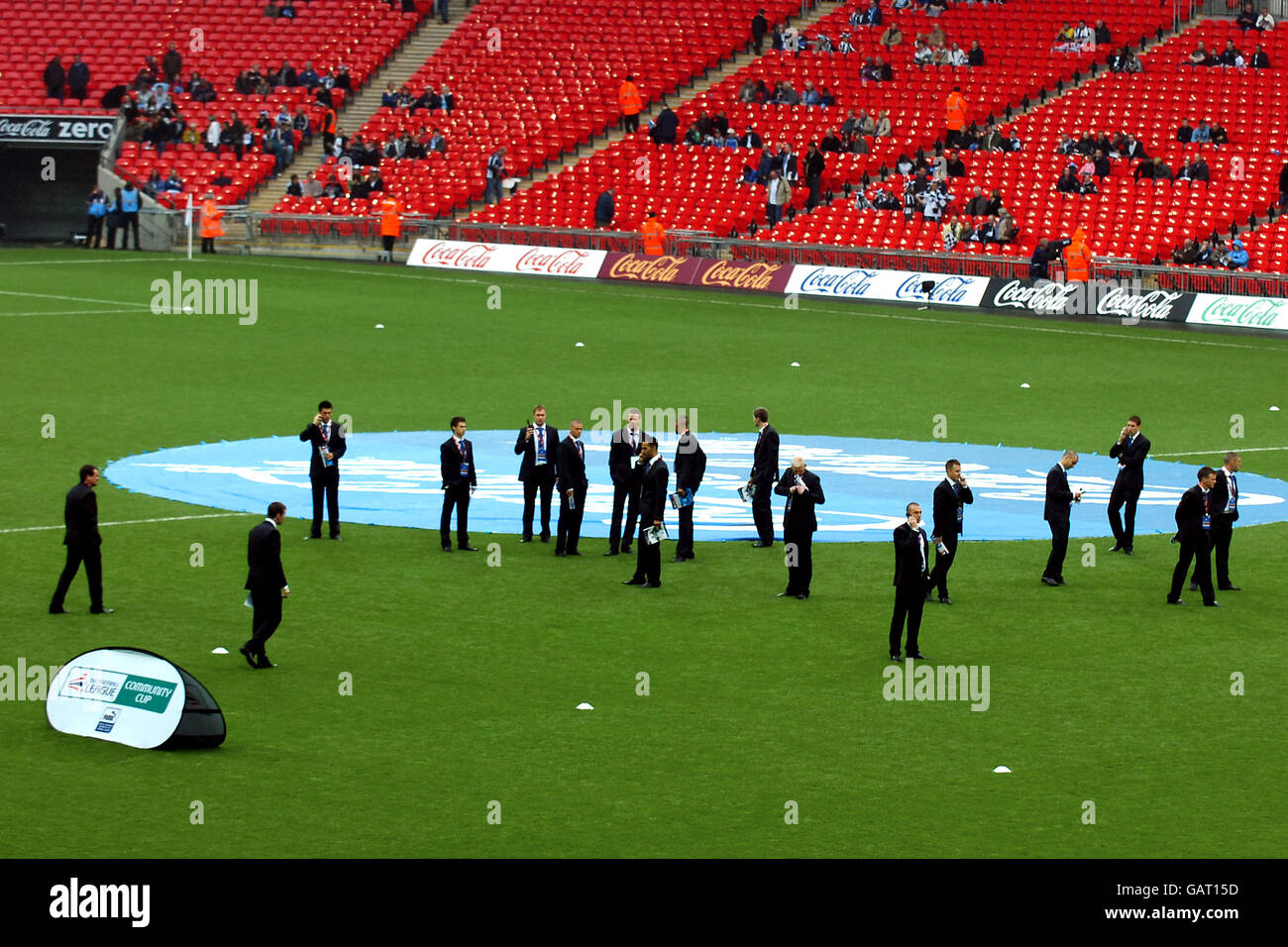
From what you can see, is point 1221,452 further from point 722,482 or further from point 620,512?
point 620,512

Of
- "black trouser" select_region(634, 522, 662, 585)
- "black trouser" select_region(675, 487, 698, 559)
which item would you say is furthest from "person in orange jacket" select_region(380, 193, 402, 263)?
"black trouser" select_region(634, 522, 662, 585)

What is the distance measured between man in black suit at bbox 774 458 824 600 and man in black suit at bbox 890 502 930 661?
2673 mm

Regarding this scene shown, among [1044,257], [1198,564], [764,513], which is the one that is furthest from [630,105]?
[1198,564]

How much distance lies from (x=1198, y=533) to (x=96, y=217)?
153 feet

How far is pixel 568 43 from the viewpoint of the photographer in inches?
2638

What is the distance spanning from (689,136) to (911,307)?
1359 centimetres

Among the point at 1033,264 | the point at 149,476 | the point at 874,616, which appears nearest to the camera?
the point at 874,616

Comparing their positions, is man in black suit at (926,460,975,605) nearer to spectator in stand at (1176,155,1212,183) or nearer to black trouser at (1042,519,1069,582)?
black trouser at (1042,519,1069,582)

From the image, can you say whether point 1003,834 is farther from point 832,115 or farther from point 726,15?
point 726,15

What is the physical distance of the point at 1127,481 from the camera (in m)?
23.8

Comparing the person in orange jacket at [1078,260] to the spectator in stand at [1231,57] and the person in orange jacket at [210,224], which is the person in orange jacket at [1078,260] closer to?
the spectator in stand at [1231,57]

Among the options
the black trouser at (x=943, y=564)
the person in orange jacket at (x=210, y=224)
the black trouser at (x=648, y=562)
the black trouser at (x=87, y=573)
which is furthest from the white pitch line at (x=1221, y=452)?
the person in orange jacket at (x=210, y=224)

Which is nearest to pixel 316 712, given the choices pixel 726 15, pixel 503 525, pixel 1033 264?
pixel 503 525

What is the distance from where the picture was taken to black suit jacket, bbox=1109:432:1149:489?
23.5 m
